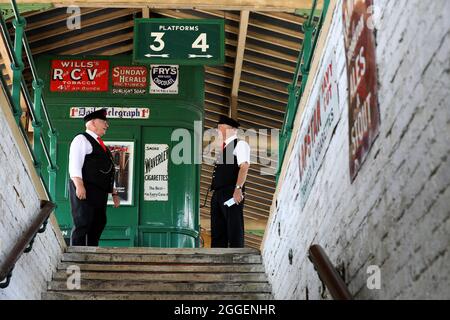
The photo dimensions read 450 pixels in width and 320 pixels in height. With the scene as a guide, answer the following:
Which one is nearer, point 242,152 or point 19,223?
point 19,223

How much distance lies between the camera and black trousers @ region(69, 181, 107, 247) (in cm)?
732

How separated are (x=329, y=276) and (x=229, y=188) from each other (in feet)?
12.4

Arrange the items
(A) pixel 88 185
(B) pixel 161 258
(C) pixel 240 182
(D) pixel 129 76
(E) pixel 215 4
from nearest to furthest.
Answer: (B) pixel 161 258, (A) pixel 88 185, (C) pixel 240 182, (E) pixel 215 4, (D) pixel 129 76

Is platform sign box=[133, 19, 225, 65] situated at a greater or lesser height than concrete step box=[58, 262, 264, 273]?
greater

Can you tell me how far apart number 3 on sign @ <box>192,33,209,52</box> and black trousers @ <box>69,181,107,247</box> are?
2.08 meters

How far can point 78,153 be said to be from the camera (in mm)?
7352

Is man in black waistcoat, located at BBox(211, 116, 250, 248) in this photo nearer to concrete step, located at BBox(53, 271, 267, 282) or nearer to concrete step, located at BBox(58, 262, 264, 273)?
concrete step, located at BBox(58, 262, 264, 273)

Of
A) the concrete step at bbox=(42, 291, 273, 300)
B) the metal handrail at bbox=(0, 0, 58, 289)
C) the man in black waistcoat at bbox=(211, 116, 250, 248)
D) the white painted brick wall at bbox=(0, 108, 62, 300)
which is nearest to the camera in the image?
the metal handrail at bbox=(0, 0, 58, 289)

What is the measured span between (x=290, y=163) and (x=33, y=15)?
17.8 ft

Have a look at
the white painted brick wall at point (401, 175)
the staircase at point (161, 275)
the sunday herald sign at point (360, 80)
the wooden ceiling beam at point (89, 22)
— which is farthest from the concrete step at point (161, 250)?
the wooden ceiling beam at point (89, 22)

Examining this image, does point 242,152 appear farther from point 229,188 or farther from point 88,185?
point 88,185

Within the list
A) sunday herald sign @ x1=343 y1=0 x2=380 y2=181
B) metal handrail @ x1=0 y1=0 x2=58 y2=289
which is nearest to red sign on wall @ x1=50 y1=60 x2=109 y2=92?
metal handrail @ x1=0 y1=0 x2=58 y2=289

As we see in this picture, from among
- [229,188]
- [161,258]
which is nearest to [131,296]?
[161,258]

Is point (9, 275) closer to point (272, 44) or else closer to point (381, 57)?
point (381, 57)
